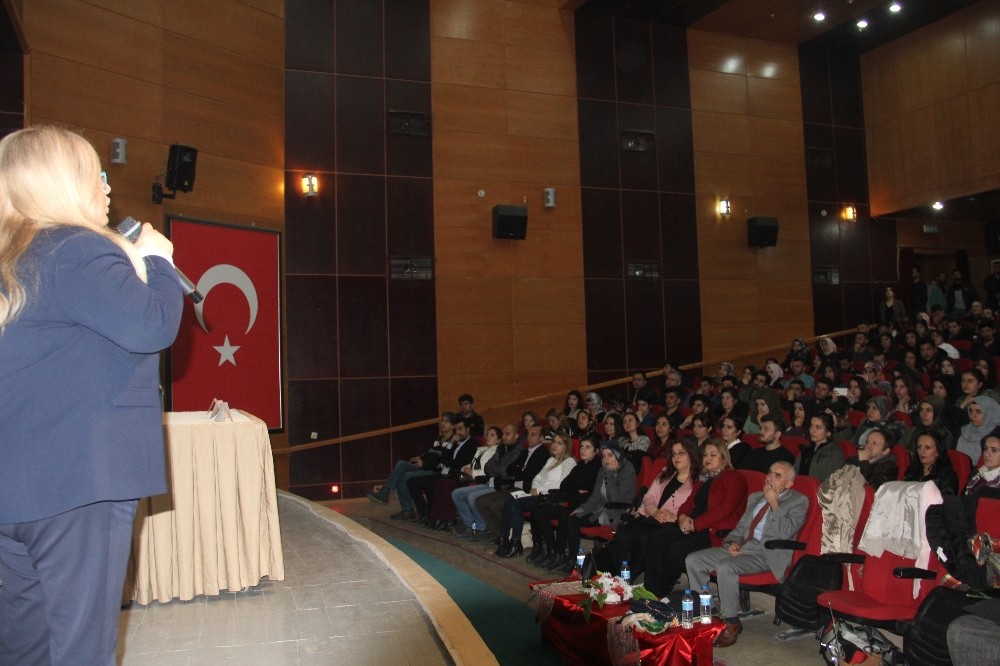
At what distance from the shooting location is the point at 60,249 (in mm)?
1327

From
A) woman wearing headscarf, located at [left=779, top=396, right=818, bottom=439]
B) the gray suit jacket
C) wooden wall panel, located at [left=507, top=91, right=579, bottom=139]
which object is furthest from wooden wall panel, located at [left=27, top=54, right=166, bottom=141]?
the gray suit jacket

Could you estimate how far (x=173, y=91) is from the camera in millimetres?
8656

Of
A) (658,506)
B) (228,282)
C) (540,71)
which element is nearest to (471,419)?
(228,282)

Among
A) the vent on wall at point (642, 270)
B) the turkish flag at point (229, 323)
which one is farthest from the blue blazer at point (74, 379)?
the vent on wall at point (642, 270)

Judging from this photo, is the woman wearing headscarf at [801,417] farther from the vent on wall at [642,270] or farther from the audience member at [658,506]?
the vent on wall at [642,270]

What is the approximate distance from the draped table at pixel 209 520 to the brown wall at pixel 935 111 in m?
11.1

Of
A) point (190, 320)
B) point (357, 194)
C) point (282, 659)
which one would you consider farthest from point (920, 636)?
point (357, 194)

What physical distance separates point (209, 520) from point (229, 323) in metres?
6.04

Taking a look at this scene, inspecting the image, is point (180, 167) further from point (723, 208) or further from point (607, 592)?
point (723, 208)

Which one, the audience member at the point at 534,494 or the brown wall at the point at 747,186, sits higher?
the brown wall at the point at 747,186

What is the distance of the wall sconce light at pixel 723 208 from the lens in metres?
12.1

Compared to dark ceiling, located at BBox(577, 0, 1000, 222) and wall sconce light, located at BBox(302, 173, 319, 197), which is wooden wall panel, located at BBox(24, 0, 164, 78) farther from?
dark ceiling, located at BBox(577, 0, 1000, 222)

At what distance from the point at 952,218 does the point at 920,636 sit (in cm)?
1186

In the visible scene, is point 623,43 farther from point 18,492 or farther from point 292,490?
point 18,492
